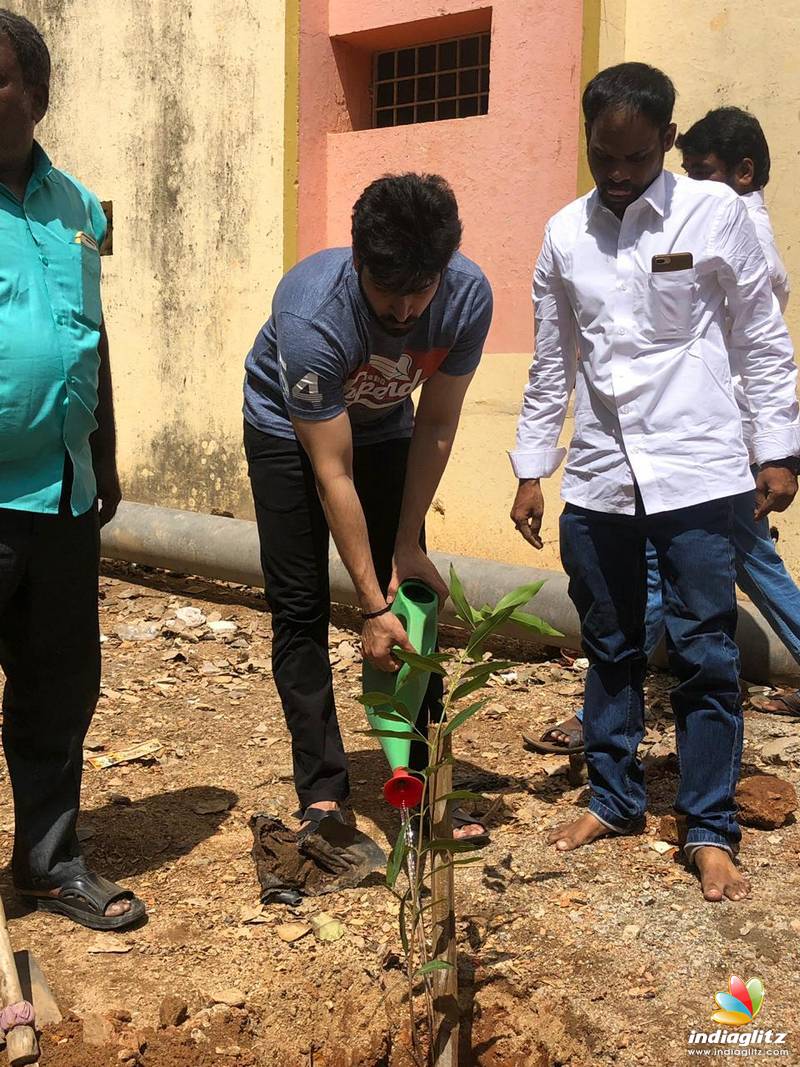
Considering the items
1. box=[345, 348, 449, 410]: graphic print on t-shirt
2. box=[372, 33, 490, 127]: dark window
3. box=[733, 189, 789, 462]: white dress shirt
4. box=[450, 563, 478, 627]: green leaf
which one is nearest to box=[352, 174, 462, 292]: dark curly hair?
box=[345, 348, 449, 410]: graphic print on t-shirt

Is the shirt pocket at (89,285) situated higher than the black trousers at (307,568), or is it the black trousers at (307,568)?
the shirt pocket at (89,285)

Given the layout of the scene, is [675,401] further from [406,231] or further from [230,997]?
[230,997]

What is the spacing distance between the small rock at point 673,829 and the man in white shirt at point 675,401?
0.17 metres

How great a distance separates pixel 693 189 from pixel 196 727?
297 centimetres

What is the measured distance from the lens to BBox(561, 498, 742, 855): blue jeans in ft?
11.1

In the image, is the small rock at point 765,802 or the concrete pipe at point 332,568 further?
the concrete pipe at point 332,568

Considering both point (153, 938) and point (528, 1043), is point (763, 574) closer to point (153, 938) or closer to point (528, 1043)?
point (528, 1043)

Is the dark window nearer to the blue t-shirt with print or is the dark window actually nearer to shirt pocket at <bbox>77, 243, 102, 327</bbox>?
the blue t-shirt with print

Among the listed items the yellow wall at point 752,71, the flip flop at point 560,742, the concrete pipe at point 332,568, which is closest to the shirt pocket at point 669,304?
the flip flop at point 560,742

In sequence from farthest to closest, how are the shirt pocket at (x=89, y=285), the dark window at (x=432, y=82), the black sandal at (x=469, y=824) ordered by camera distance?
the dark window at (x=432, y=82)
the black sandal at (x=469, y=824)
the shirt pocket at (x=89, y=285)

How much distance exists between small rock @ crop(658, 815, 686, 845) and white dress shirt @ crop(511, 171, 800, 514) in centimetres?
104

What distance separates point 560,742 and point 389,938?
1.47 metres

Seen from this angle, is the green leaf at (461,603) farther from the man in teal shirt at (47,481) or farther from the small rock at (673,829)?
the small rock at (673,829)

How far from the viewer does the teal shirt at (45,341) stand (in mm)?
2998
